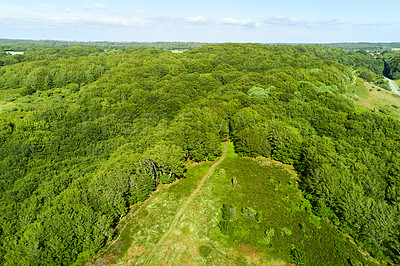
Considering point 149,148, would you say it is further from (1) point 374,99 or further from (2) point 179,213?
(1) point 374,99

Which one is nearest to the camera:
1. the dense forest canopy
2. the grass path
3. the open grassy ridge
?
the open grassy ridge

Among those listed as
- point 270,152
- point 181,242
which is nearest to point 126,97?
point 270,152

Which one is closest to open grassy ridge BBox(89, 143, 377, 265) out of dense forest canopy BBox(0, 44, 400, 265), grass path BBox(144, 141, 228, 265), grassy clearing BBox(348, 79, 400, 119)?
grass path BBox(144, 141, 228, 265)

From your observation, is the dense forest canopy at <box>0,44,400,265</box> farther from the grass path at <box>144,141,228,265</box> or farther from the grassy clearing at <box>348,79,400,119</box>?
the grassy clearing at <box>348,79,400,119</box>

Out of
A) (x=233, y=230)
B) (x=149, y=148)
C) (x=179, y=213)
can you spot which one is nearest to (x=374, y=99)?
(x=233, y=230)

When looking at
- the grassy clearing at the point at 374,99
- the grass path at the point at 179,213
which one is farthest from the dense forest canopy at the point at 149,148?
the grassy clearing at the point at 374,99

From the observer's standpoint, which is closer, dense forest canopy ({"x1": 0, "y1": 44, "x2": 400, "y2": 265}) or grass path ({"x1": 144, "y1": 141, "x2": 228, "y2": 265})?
dense forest canopy ({"x1": 0, "y1": 44, "x2": 400, "y2": 265})

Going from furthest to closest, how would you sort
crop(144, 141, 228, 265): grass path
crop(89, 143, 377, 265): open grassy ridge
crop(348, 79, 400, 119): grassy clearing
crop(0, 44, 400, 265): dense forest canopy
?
crop(348, 79, 400, 119): grassy clearing, crop(144, 141, 228, 265): grass path, crop(0, 44, 400, 265): dense forest canopy, crop(89, 143, 377, 265): open grassy ridge
